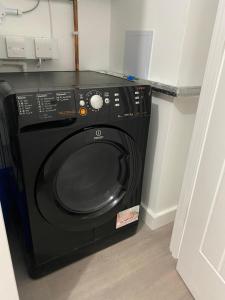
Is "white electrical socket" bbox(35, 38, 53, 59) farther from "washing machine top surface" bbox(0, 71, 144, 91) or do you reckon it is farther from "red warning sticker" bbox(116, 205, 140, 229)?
"red warning sticker" bbox(116, 205, 140, 229)

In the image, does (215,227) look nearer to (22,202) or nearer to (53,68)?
(22,202)

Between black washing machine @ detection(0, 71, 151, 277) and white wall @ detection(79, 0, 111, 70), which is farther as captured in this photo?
white wall @ detection(79, 0, 111, 70)

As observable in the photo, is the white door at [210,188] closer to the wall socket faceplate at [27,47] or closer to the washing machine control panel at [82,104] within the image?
the washing machine control panel at [82,104]

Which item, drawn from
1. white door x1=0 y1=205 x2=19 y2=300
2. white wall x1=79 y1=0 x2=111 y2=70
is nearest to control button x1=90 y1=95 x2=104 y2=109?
white door x1=0 y1=205 x2=19 y2=300

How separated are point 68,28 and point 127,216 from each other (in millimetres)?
1111

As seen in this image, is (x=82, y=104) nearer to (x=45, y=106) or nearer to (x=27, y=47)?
(x=45, y=106)

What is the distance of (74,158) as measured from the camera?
100 centimetres

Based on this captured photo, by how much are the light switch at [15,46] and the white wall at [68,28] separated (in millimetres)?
56

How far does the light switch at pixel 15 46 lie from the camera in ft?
3.94

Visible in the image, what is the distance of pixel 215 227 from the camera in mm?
894

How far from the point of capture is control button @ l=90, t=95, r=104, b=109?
0.88 metres

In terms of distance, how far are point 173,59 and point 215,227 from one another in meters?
0.73

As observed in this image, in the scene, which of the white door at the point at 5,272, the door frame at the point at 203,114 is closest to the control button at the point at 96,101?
the door frame at the point at 203,114

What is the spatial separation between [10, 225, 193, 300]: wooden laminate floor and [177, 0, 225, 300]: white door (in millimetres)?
149
